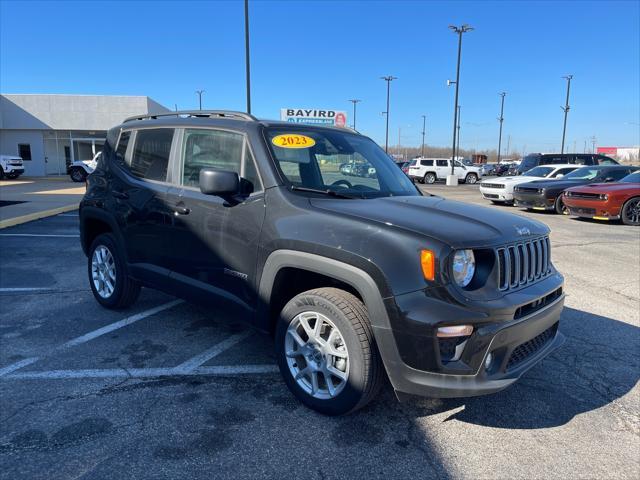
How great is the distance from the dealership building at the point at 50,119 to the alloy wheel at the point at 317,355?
31420mm

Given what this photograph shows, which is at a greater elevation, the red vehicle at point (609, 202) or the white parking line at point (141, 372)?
the red vehicle at point (609, 202)

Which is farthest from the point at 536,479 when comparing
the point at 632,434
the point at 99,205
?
the point at 99,205

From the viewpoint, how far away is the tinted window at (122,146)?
4605mm

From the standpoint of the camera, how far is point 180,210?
376 centimetres

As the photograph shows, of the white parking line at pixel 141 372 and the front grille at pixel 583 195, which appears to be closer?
the white parking line at pixel 141 372

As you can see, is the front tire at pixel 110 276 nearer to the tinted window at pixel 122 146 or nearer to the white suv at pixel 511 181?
the tinted window at pixel 122 146

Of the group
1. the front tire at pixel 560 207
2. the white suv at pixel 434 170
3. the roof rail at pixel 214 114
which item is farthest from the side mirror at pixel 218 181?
the white suv at pixel 434 170

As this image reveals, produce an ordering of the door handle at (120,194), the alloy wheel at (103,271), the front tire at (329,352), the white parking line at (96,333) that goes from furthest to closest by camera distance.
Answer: the alloy wheel at (103,271), the door handle at (120,194), the white parking line at (96,333), the front tire at (329,352)

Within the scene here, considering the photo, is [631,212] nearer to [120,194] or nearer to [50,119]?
[120,194]

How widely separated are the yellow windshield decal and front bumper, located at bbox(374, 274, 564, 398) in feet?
5.19

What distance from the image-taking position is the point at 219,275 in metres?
3.51

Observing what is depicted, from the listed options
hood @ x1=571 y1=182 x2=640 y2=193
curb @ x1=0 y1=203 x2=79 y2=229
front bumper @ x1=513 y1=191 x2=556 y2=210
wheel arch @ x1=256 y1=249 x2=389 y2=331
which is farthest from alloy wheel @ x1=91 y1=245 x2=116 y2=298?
front bumper @ x1=513 y1=191 x2=556 y2=210

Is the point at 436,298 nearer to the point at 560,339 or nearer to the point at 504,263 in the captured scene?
the point at 504,263

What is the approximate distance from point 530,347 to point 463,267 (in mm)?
822
